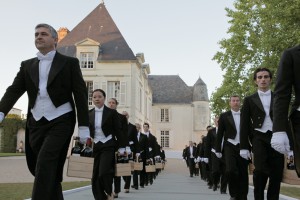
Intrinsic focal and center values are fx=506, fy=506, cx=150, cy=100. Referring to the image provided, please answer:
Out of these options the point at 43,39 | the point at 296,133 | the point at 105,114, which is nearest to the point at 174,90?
the point at 105,114

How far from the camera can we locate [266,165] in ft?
24.1

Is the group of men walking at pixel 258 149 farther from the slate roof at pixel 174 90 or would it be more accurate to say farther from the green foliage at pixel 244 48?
the slate roof at pixel 174 90

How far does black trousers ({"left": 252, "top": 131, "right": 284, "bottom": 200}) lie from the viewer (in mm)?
7223

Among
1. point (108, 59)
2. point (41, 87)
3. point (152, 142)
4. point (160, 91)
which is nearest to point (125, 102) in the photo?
point (108, 59)

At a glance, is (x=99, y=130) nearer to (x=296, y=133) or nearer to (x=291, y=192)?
(x=296, y=133)

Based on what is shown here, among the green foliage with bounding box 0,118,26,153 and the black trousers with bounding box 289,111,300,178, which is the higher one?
the green foliage with bounding box 0,118,26,153

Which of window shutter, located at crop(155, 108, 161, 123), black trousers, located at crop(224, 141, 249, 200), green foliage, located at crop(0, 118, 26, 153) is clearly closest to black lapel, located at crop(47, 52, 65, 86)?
black trousers, located at crop(224, 141, 249, 200)

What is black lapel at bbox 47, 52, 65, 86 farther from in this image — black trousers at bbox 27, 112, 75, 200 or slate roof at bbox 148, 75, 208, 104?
slate roof at bbox 148, 75, 208, 104

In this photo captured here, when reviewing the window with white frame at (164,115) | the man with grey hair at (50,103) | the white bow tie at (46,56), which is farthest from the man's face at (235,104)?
the window with white frame at (164,115)

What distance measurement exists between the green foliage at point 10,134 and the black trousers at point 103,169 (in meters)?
53.5

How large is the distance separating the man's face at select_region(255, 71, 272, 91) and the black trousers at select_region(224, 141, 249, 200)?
1.90 metres

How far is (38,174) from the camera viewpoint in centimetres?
533

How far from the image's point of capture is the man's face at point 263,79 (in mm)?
7895

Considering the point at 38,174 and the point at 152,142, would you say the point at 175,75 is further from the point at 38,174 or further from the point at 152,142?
the point at 38,174
